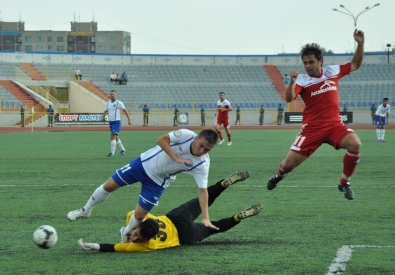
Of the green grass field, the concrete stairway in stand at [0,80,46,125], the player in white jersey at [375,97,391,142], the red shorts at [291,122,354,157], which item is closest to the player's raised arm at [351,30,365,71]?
the red shorts at [291,122,354,157]

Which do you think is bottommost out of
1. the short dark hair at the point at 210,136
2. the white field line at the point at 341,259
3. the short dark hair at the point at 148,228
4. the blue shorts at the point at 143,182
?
the white field line at the point at 341,259

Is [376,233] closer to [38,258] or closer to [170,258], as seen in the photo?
[170,258]

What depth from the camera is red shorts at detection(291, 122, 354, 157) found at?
9337 millimetres

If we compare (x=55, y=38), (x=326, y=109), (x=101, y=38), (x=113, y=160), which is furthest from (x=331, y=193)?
(x=55, y=38)

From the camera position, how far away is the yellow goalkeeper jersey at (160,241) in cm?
749

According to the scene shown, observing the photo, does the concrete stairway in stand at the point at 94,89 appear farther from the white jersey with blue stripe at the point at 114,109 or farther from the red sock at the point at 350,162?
the red sock at the point at 350,162

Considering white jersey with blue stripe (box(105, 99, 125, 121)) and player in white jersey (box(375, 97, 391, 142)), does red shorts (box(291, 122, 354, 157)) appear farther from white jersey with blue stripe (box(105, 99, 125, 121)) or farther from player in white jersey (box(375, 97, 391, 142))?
player in white jersey (box(375, 97, 391, 142))

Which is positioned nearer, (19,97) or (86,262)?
(86,262)

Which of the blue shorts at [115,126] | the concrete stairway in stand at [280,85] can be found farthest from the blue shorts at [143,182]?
the concrete stairway in stand at [280,85]

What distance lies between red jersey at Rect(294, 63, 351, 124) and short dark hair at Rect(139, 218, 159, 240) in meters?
3.21

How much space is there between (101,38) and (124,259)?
13893 centimetres

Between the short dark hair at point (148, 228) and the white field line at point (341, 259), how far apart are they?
1.97 metres

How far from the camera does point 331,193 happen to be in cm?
1259

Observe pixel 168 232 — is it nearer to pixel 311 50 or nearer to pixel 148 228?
pixel 148 228
